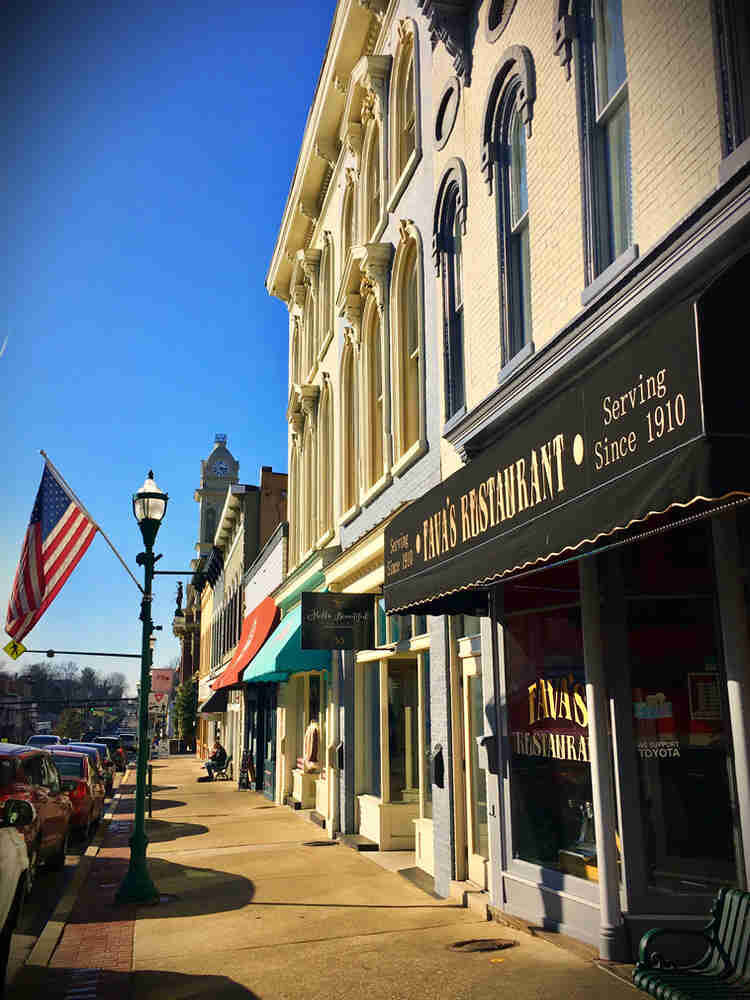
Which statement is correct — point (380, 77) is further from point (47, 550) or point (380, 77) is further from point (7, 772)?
point (7, 772)

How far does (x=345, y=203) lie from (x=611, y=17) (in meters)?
11.1

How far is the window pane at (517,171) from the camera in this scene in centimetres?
964

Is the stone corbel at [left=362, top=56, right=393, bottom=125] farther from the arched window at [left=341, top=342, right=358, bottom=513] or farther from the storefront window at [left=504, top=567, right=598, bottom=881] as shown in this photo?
the storefront window at [left=504, top=567, right=598, bottom=881]

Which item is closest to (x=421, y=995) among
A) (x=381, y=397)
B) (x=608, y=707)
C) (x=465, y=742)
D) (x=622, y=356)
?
(x=608, y=707)

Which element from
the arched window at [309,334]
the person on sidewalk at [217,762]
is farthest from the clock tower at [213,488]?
the arched window at [309,334]

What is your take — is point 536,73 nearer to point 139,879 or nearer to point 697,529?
point 697,529

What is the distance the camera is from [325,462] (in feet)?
64.8

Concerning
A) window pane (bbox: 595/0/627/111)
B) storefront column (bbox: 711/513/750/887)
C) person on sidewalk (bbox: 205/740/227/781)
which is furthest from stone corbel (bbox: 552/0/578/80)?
person on sidewalk (bbox: 205/740/227/781)

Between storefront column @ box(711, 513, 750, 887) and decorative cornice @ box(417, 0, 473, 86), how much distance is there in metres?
7.03

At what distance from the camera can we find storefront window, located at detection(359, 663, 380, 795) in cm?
1529

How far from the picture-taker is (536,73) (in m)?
8.98

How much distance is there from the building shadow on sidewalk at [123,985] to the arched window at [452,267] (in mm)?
6477

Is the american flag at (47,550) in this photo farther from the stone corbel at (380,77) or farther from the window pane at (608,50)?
the window pane at (608,50)

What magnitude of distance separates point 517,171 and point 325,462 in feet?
34.9
